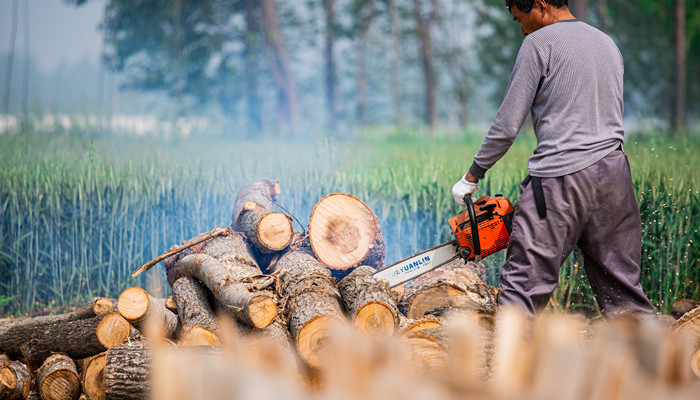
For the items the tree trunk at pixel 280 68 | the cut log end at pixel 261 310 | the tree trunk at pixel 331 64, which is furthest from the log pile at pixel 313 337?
the tree trunk at pixel 331 64

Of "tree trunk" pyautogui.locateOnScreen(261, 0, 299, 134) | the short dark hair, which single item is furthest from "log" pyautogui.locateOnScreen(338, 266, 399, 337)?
"tree trunk" pyautogui.locateOnScreen(261, 0, 299, 134)

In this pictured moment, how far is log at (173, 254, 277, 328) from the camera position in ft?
8.45

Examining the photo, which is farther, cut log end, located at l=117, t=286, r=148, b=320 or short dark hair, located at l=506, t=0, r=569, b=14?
cut log end, located at l=117, t=286, r=148, b=320

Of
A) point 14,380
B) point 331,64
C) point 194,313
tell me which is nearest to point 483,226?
point 194,313

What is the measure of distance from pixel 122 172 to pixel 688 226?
428 cm

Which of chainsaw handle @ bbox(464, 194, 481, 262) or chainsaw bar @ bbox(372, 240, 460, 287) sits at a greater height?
chainsaw handle @ bbox(464, 194, 481, 262)

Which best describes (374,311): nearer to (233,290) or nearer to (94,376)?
(233,290)

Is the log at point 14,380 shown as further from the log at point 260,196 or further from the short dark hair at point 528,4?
the short dark hair at point 528,4

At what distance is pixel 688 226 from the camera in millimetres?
3789

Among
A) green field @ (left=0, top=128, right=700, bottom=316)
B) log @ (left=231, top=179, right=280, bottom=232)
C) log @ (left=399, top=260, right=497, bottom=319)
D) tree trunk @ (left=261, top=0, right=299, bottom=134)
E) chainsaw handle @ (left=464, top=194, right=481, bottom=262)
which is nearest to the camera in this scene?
chainsaw handle @ (left=464, top=194, right=481, bottom=262)

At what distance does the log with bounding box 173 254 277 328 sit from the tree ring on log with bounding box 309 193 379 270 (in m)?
0.54

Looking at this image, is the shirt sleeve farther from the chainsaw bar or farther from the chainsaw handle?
the chainsaw bar

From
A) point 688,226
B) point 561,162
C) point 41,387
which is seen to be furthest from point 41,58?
point 688,226

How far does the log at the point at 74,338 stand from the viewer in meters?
2.82
